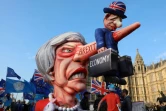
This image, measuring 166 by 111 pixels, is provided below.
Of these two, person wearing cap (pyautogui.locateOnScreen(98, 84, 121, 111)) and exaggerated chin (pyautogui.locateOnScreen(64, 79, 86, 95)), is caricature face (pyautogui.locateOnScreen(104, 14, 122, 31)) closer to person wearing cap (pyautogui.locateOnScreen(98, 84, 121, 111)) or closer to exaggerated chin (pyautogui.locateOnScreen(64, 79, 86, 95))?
exaggerated chin (pyautogui.locateOnScreen(64, 79, 86, 95))

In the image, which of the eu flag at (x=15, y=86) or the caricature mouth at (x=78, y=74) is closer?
the caricature mouth at (x=78, y=74)

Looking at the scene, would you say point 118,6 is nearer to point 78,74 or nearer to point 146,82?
point 78,74

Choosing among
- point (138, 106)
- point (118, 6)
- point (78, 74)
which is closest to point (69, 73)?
point (78, 74)

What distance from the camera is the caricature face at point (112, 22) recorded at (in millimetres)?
2453

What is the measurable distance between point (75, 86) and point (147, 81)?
62674 millimetres

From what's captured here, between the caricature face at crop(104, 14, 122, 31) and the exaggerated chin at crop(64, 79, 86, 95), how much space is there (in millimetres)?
769

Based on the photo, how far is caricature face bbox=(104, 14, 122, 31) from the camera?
96.6 inches

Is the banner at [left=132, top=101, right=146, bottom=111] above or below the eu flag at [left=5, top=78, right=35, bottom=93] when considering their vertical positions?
below

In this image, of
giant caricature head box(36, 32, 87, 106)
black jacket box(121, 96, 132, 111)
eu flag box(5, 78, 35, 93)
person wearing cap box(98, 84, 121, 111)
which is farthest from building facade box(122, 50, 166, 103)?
giant caricature head box(36, 32, 87, 106)

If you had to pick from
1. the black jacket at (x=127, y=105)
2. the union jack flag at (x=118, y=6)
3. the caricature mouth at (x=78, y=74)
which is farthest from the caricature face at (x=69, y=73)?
the black jacket at (x=127, y=105)

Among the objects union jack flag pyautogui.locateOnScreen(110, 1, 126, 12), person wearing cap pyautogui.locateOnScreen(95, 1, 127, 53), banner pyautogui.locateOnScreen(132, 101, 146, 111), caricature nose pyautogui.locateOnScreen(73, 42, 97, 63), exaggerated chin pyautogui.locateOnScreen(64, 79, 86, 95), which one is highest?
union jack flag pyautogui.locateOnScreen(110, 1, 126, 12)

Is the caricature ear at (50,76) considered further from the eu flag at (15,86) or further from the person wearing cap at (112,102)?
the eu flag at (15,86)

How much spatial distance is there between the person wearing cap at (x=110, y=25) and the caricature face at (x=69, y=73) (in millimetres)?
346

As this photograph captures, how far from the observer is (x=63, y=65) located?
240cm
